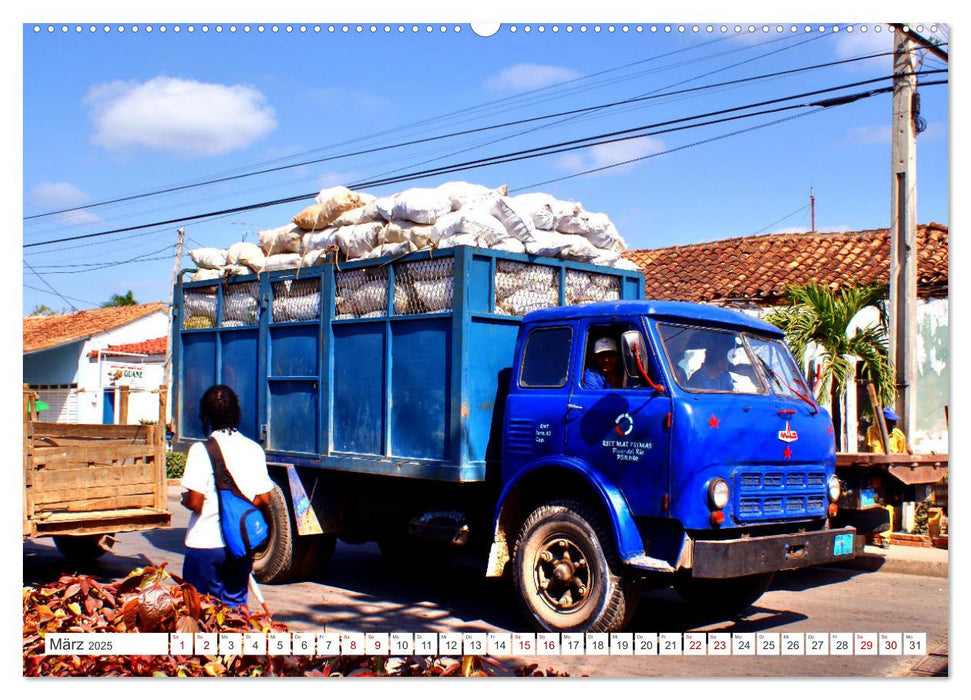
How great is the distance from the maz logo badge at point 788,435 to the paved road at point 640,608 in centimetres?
136

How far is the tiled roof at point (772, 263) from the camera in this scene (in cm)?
1427

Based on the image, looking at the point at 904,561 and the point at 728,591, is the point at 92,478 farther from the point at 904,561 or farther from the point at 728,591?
the point at 904,561

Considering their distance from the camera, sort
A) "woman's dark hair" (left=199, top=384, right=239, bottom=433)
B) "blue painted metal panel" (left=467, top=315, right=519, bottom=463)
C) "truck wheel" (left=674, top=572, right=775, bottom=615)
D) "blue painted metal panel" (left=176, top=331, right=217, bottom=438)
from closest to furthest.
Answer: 1. "woman's dark hair" (left=199, top=384, right=239, bottom=433)
2. "blue painted metal panel" (left=467, top=315, right=519, bottom=463)
3. "truck wheel" (left=674, top=572, right=775, bottom=615)
4. "blue painted metal panel" (left=176, top=331, right=217, bottom=438)

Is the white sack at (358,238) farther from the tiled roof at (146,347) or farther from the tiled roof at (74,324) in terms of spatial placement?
the tiled roof at (146,347)

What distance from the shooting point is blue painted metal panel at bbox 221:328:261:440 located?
337 inches

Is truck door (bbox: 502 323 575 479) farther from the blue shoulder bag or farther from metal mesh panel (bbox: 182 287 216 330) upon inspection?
metal mesh panel (bbox: 182 287 216 330)

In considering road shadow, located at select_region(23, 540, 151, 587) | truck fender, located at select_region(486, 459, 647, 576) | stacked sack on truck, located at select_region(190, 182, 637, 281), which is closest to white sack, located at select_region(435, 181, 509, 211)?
stacked sack on truck, located at select_region(190, 182, 637, 281)

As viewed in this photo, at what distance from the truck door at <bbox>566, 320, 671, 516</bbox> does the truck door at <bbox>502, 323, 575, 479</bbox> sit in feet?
0.36

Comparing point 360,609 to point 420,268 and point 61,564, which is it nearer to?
point 420,268

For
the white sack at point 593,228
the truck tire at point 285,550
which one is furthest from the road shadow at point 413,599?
the white sack at point 593,228

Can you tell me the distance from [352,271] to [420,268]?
866 millimetres

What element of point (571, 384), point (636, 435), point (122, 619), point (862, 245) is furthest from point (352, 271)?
point (862, 245)

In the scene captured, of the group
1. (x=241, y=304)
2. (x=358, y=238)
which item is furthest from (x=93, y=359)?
(x=358, y=238)

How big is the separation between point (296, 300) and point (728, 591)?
425 cm
